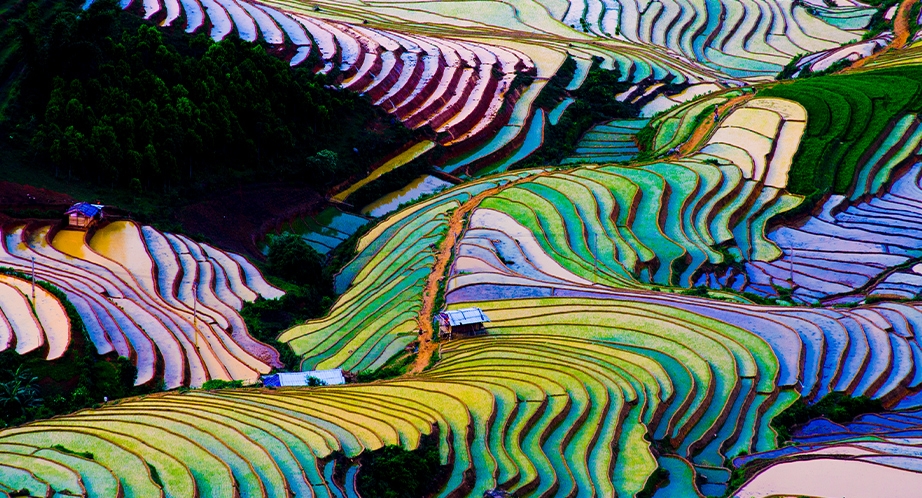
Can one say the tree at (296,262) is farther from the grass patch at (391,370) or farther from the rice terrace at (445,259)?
the grass patch at (391,370)

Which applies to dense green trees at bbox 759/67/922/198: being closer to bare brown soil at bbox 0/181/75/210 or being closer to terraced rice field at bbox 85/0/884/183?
terraced rice field at bbox 85/0/884/183

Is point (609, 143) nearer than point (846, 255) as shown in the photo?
No

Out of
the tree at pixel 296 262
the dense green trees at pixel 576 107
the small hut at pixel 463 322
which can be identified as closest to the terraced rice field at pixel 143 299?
the tree at pixel 296 262

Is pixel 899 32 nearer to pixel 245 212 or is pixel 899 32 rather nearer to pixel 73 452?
pixel 245 212

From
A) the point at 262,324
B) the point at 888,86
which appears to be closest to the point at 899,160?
the point at 888,86

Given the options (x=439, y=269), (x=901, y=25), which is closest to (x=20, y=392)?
(x=439, y=269)

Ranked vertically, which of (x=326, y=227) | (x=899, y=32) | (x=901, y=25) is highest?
(x=901, y=25)

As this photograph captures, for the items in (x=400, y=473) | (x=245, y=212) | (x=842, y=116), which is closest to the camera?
(x=400, y=473)
